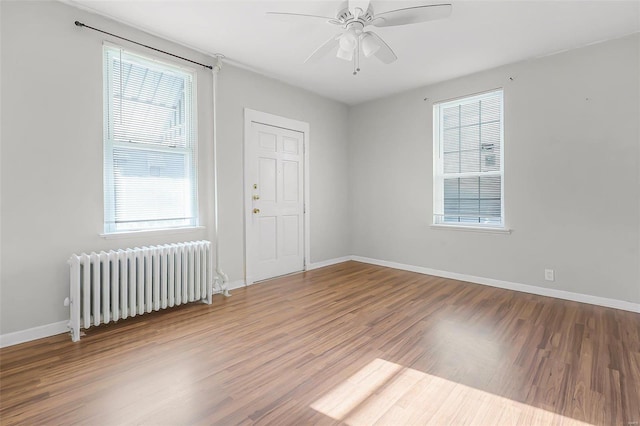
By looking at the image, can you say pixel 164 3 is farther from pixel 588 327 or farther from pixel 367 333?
pixel 588 327

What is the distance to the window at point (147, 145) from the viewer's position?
2.95 m

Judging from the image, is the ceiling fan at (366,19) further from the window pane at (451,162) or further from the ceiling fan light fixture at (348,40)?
the window pane at (451,162)

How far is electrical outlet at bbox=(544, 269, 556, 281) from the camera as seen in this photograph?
11.9 ft

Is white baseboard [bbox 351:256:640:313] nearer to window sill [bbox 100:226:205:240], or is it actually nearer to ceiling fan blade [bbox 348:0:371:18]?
window sill [bbox 100:226:205:240]

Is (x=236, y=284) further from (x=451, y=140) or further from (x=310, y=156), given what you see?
(x=451, y=140)

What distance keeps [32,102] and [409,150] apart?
448cm

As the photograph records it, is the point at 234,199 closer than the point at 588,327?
No

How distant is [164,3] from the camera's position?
105 inches

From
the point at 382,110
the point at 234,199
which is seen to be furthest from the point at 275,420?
the point at 382,110

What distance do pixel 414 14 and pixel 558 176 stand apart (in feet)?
8.74

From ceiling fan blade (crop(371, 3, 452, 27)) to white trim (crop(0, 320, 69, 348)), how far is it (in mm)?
3708

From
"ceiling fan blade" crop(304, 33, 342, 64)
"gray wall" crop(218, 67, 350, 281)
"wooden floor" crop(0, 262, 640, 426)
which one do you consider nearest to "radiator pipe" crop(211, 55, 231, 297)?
"gray wall" crop(218, 67, 350, 281)

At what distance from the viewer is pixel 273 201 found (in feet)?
14.8

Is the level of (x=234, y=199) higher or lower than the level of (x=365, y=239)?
higher
